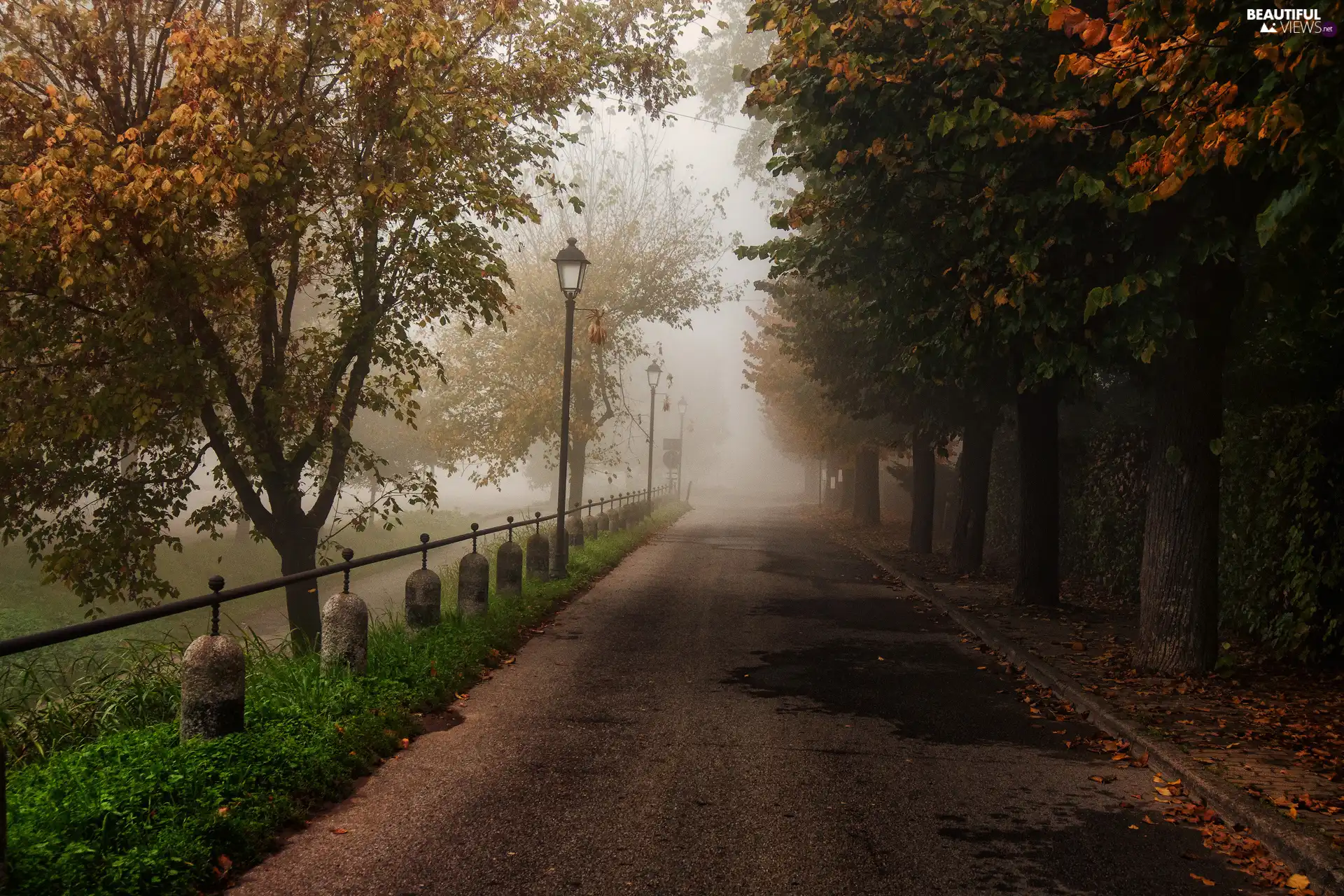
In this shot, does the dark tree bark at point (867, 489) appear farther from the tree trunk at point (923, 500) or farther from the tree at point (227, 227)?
the tree at point (227, 227)

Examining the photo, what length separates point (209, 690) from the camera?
18.5 feet

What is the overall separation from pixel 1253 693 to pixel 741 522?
97.6 feet

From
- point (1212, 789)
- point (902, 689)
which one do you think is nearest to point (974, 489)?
point (902, 689)

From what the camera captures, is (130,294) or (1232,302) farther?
(130,294)

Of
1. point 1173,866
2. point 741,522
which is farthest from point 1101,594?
point 741,522

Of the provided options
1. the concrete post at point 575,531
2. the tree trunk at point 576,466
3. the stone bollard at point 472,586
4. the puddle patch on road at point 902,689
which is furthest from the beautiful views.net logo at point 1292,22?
the tree trunk at point 576,466

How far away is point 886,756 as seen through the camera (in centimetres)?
655

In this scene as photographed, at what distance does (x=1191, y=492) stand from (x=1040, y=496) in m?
4.42

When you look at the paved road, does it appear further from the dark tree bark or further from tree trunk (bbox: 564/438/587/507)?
the dark tree bark

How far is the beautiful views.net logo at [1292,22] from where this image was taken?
5422mm

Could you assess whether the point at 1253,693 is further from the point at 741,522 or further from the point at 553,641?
the point at 741,522

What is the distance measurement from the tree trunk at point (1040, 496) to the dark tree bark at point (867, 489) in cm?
1819

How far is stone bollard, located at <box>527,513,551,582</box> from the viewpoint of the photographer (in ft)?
49.0

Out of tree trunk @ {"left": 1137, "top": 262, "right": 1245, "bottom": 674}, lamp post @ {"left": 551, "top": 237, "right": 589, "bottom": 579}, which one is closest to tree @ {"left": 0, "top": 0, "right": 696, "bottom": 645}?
lamp post @ {"left": 551, "top": 237, "right": 589, "bottom": 579}
